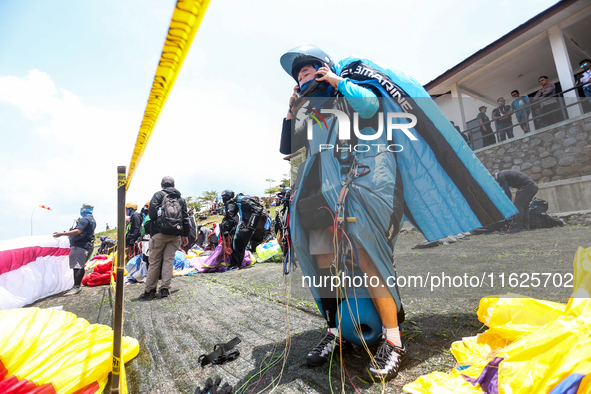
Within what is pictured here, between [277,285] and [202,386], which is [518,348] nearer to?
[202,386]

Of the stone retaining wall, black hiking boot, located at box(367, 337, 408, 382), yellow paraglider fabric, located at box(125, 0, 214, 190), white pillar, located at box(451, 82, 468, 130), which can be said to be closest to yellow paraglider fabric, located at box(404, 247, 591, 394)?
black hiking boot, located at box(367, 337, 408, 382)

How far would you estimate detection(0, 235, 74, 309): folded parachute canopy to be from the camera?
3170 mm

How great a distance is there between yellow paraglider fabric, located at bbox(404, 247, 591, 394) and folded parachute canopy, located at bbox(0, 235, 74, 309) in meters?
4.39

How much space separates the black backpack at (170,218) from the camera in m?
3.51

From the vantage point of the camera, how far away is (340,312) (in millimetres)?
1384

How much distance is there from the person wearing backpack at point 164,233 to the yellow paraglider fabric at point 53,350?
217cm

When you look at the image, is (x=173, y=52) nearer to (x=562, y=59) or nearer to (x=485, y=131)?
(x=562, y=59)

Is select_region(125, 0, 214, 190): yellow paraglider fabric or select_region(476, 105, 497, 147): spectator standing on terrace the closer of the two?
select_region(125, 0, 214, 190): yellow paraglider fabric

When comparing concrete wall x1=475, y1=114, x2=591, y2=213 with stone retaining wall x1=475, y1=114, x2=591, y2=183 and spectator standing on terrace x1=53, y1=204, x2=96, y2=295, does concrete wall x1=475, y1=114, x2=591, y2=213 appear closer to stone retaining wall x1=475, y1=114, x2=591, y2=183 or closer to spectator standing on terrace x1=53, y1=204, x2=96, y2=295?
stone retaining wall x1=475, y1=114, x2=591, y2=183

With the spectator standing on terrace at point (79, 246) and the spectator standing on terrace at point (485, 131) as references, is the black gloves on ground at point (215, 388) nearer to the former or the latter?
the spectator standing on terrace at point (79, 246)

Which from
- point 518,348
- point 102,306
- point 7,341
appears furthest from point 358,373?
point 102,306

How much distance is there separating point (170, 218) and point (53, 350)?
2421 mm

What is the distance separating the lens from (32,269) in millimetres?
3631

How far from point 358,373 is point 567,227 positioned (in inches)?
169
